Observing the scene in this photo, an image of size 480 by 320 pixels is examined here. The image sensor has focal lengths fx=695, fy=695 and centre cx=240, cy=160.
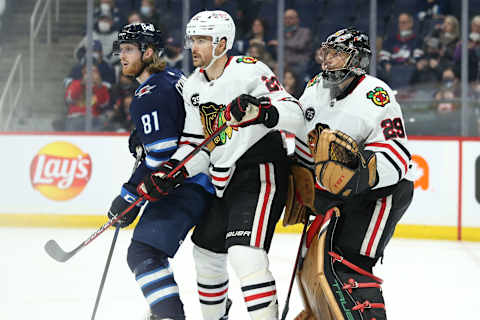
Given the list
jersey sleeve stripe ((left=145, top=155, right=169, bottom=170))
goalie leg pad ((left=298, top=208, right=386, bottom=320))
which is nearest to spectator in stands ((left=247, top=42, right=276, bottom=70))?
jersey sleeve stripe ((left=145, top=155, right=169, bottom=170))

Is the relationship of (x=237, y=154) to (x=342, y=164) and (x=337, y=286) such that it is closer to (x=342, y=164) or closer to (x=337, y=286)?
(x=342, y=164)

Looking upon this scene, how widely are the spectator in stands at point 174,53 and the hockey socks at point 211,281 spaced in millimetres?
3811

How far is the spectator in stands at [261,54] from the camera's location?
588 cm

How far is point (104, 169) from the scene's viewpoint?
5.29 m

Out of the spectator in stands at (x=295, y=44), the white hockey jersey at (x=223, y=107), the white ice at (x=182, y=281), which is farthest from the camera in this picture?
the spectator in stands at (x=295, y=44)

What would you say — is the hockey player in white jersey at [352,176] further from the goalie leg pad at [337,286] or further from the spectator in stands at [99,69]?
the spectator in stands at [99,69]

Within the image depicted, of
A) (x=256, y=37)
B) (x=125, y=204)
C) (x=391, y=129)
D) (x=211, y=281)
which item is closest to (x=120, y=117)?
(x=256, y=37)

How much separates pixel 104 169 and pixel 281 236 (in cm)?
144

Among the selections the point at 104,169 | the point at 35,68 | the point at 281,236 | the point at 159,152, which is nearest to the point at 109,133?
the point at 104,169

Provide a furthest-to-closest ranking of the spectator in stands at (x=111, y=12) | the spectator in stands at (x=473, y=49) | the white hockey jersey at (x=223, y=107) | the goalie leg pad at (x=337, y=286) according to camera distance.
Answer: the spectator in stands at (x=111, y=12), the spectator in stands at (x=473, y=49), the white hockey jersey at (x=223, y=107), the goalie leg pad at (x=337, y=286)

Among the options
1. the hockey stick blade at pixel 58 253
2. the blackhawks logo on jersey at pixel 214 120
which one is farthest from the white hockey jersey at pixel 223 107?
the hockey stick blade at pixel 58 253

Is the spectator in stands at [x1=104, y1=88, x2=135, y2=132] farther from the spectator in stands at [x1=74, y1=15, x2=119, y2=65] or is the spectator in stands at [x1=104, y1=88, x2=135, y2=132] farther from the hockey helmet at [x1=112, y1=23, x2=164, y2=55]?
the hockey helmet at [x1=112, y1=23, x2=164, y2=55]

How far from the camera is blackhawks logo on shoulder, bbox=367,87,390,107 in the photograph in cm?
199

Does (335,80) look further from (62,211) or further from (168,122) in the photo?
(62,211)
